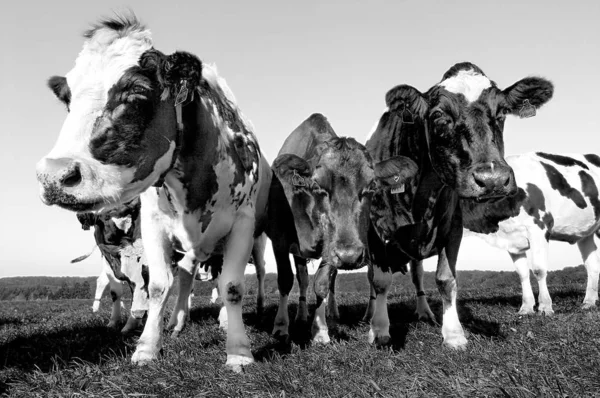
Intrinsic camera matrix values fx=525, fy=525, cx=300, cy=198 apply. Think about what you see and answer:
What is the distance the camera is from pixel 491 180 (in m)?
5.20

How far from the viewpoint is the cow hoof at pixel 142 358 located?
5.08 m

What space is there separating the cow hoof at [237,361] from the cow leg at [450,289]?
2.21 meters

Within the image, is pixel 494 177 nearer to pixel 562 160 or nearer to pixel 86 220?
pixel 86 220

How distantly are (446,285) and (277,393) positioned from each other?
2812mm

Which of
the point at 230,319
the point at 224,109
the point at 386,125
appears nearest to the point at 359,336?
the point at 230,319

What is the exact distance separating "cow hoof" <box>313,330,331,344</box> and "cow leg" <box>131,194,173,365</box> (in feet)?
6.51

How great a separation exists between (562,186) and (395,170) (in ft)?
26.3

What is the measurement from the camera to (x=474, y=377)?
3.60 metres

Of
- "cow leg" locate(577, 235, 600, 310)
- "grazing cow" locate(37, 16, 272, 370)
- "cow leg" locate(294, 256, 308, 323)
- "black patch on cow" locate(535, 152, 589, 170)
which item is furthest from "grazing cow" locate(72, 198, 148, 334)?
"black patch on cow" locate(535, 152, 589, 170)

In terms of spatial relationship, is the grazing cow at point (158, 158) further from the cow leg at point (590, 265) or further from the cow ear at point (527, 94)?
the cow leg at point (590, 265)

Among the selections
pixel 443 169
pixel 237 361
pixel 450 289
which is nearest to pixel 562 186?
pixel 450 289

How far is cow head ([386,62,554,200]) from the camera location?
530 centimetres

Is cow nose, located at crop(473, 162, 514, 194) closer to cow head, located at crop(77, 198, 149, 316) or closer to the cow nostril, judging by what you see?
the cow nostril

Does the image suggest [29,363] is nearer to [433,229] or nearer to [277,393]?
[277,393]
